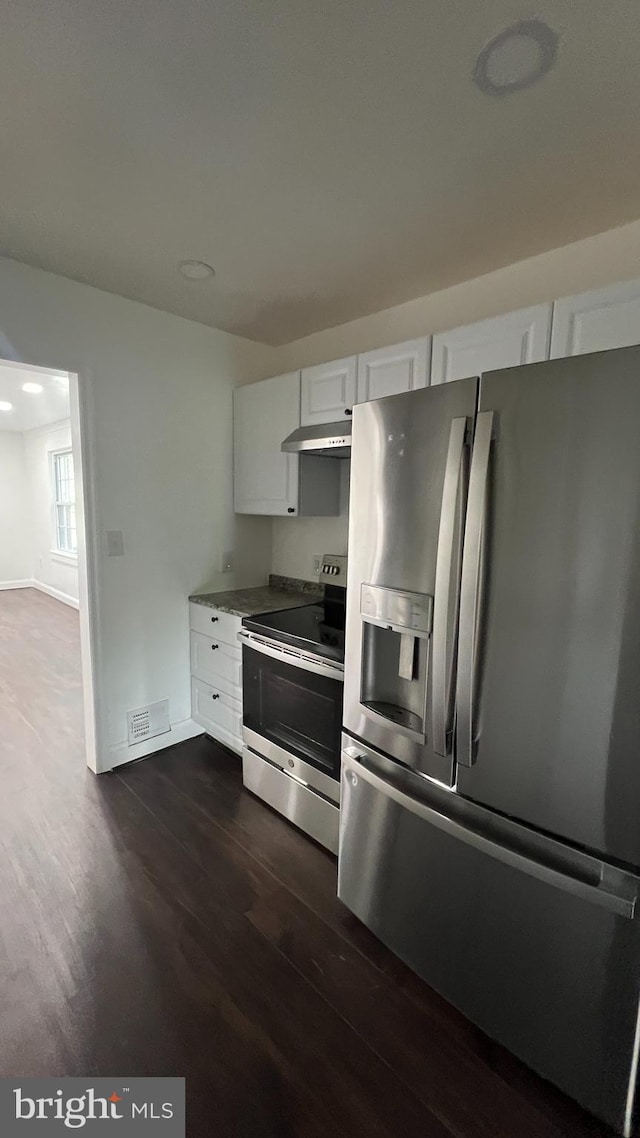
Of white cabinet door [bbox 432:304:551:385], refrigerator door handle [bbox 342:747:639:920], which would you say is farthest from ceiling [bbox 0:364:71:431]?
refrigerator door handle [bbox 342:747:639:920]

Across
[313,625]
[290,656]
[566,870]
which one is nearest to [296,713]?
[290,656]

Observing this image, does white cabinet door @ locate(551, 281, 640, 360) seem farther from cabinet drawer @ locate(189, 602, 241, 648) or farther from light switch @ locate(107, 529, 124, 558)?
light switch @ locate(107, 529, 124, 558)

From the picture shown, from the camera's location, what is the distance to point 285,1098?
1216 mm

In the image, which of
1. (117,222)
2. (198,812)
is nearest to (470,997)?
(198,812)

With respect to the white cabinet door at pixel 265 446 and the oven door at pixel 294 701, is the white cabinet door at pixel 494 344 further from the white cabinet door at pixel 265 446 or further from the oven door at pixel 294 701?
the oven door at pixel 294 701

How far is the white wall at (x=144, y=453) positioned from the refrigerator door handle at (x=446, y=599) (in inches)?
75.6

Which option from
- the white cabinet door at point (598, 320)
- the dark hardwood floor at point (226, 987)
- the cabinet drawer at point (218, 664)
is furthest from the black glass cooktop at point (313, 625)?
the white cabinet door at point (598, 320)

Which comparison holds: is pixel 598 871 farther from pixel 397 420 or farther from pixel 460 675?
pixel 397 420

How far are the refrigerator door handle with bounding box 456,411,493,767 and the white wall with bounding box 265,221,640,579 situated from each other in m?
1.16

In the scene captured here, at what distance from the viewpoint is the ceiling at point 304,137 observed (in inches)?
40.3

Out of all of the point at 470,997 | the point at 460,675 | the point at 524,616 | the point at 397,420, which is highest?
the point at 397,420

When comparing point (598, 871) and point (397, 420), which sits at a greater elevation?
point (397, 420)

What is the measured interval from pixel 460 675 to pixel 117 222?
2.01 m

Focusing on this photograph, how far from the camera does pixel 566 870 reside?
1.16 m
